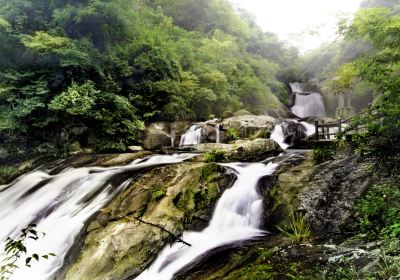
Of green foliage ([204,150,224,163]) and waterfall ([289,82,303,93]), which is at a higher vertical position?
waterfall ([289,82,303,93])

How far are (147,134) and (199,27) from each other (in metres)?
15.3

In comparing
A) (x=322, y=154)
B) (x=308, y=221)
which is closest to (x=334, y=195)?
(x=308, y=221)

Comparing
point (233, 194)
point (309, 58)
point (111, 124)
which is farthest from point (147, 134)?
point (309, 58)

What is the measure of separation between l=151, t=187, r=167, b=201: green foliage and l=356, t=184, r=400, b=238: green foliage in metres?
4.14

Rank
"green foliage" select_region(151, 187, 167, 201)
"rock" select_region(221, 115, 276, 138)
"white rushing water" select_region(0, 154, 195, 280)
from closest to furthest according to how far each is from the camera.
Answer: "white rushing water" select_region(0, 154, 195, 280) < "green foliage" select_region(151, 187, 167, 201) < "rock" select_region(221, 115, 276, 138)

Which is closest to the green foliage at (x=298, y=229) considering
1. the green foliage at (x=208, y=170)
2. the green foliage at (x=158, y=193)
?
the green foliage at (x=208, y=170)

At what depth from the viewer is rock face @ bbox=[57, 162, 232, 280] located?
528 centimetres

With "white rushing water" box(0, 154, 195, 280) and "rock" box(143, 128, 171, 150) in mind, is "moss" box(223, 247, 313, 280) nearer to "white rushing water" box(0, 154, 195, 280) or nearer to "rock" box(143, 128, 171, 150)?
"white rushing water" box(0, 154, 195, 280)

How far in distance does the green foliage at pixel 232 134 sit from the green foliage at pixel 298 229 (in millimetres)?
7836

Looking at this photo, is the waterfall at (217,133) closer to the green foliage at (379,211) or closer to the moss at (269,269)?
the green foliage at (379,211)

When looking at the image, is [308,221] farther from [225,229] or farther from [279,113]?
[279,113]

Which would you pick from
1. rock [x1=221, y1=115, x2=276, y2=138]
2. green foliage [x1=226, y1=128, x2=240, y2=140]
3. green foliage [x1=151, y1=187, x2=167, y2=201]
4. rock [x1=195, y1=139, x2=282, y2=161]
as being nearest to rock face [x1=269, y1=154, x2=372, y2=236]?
rock [x1=195, y1=139, x2=282, y2=161]

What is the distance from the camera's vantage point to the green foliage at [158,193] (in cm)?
689

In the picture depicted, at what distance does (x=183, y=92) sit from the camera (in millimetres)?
16094
